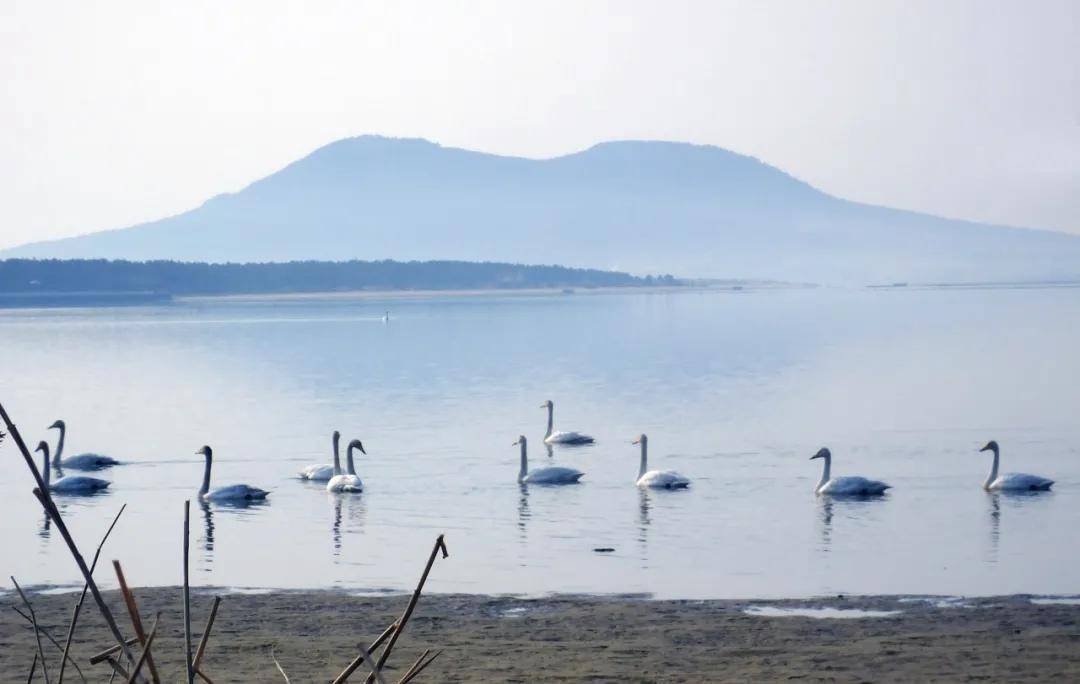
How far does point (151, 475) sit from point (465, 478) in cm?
530

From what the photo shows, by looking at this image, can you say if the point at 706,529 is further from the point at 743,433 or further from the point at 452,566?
the point at 743,433

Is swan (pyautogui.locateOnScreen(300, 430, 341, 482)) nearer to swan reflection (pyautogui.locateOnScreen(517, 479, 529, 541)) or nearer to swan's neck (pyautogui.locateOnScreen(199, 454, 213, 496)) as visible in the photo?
swan's neck (pyautogui.locateOnScreen(199, 454, 213, 496))

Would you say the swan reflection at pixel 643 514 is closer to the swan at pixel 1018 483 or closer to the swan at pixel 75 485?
the swan at pixel 1018 483

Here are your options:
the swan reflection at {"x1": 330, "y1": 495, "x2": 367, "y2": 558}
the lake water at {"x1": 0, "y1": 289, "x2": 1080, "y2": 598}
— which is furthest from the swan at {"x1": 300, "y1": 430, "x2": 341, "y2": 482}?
the swan reflection at {"x1": 330, "y1": 495, "x2": 367, "y2": 558}

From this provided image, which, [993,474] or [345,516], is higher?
[993,474]

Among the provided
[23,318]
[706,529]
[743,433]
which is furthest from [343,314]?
[706,529]

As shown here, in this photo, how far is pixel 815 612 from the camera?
42.7ft

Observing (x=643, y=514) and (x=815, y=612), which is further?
(x=643, y=514)

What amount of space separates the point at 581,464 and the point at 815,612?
12958mm

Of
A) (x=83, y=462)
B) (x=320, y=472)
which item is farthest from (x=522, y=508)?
(x=83, y=462)

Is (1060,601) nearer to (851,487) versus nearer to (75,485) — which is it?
(851,487)

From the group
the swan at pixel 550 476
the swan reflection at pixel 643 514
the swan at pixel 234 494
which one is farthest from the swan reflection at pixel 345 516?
the swan reflection at pixel 643 514

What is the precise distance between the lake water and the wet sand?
1.21m

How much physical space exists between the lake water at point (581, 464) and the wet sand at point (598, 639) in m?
1.21
